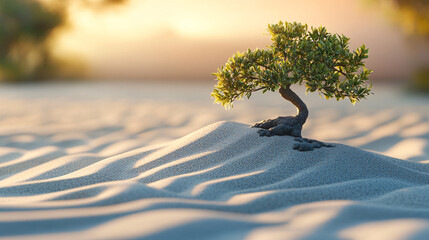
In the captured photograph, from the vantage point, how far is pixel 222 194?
7.28ft

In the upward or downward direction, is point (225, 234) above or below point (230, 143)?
below

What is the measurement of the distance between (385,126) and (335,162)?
9.82ft

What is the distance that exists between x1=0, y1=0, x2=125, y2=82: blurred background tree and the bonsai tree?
1620cm

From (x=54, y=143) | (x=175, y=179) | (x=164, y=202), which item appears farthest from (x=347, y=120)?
(x=164, y=202)

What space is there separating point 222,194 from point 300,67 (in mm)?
1092

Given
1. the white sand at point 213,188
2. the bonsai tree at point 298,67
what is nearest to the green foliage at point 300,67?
the bonsai tree at point 298,67

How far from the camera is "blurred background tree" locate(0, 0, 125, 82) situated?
1784cm

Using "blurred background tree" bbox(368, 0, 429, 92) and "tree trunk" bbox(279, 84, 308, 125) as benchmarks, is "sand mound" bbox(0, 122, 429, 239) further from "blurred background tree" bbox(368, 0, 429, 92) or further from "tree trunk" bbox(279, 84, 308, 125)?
"blurred background tree" bbox(368, 0, 429, 92)

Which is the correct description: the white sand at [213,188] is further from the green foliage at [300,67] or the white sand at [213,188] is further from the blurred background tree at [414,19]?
the blurred background tree at [414,19]

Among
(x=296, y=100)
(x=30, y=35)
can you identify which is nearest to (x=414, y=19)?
(x=296, y=100)

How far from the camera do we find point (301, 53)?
115 inches

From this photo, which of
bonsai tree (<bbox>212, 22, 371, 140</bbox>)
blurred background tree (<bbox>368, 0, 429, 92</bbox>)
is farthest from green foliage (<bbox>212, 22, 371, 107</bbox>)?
blurred background tree (<bbox>368, 0, 429, 92</bbox>)

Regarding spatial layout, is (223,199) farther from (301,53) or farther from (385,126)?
(385,126)

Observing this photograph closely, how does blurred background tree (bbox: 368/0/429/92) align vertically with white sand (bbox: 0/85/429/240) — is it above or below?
above
